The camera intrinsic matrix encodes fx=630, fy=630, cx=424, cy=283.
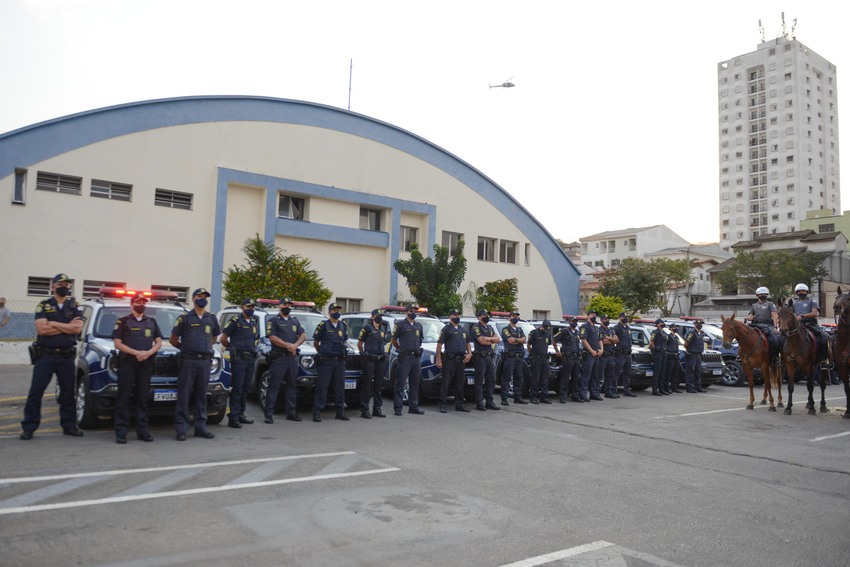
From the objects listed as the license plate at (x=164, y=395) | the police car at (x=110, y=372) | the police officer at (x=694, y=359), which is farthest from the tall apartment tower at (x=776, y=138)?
the license plate at (x=164, y=395)

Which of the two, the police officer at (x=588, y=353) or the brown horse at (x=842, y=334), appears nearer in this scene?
the brown horse at (x=842, y=334)

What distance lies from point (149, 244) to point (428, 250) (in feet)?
43.0

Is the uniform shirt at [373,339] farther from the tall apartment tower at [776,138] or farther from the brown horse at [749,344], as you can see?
the tall apartment tower at [776,138]

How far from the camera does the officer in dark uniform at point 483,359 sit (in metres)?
12.1

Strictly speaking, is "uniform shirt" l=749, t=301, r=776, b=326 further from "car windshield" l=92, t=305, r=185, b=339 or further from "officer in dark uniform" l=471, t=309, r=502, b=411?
"car windshield" l=92, t=305, r=185, b=339

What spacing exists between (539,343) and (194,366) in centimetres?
750

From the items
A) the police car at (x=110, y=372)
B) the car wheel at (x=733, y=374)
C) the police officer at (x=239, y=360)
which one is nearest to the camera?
the police car at (x=110, y=372)

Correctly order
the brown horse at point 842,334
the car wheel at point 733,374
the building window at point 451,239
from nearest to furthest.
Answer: the brown horse at point 842,334
the car wheel at point 733,374
the building window at point 451,239

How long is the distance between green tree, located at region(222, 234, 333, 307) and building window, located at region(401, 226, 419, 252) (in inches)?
393

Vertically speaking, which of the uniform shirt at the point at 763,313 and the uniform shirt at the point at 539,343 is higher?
the uniform shirt at the point at 763,313

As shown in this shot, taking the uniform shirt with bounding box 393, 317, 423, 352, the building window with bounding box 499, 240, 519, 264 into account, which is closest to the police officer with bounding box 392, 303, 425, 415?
the uniform shirt with bounding box 393, 317, 423, 352

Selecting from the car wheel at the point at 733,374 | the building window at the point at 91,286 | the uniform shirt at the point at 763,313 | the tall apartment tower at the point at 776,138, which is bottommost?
the car wheel at the point at 733,374

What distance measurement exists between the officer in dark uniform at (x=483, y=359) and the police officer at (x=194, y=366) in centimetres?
534

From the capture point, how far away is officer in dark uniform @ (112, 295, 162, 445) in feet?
25.8
